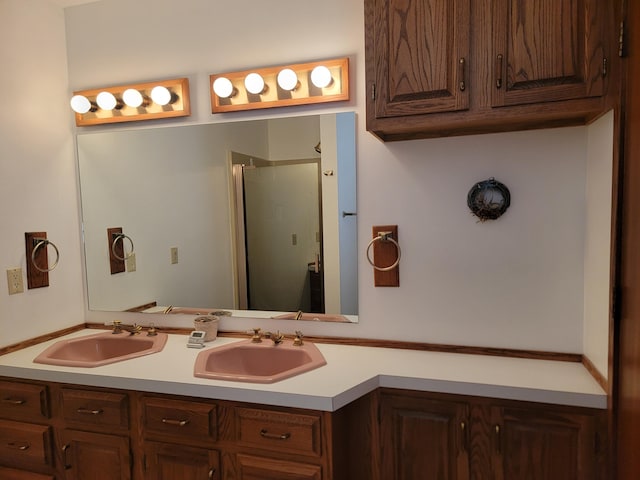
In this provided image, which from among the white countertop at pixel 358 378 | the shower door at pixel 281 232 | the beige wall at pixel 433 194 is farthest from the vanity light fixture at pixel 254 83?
the white countertop at pixel 358 378

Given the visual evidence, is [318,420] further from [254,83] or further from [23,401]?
[254,83]

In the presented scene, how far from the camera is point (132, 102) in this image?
2.03m

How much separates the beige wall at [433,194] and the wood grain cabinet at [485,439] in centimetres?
30

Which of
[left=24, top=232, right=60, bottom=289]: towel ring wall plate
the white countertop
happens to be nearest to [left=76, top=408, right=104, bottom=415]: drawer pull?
the white countertop

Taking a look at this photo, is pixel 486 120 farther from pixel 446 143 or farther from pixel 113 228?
pixel 113 228

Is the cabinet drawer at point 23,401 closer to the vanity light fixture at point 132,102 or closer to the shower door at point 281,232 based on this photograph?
the shower door at point 281,232

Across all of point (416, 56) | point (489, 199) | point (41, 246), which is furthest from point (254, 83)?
point (41, 246)

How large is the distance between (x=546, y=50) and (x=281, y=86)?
103 centimetres

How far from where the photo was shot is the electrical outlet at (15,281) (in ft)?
6.26

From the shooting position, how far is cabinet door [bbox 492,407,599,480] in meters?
1.38

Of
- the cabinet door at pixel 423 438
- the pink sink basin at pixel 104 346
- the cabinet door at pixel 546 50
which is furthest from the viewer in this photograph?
the pink sink basin at pixel 104 346

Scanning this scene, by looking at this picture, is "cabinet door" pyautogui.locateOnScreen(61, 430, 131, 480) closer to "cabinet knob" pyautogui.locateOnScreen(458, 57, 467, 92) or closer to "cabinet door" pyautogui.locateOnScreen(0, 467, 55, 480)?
"cabinet door" pyautogui.locateOnScreen(0, 467, 55, 480)

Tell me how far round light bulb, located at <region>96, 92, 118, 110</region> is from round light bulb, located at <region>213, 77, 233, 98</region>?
1.88 ft

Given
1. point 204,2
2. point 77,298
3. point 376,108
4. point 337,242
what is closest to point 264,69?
point 204,2
